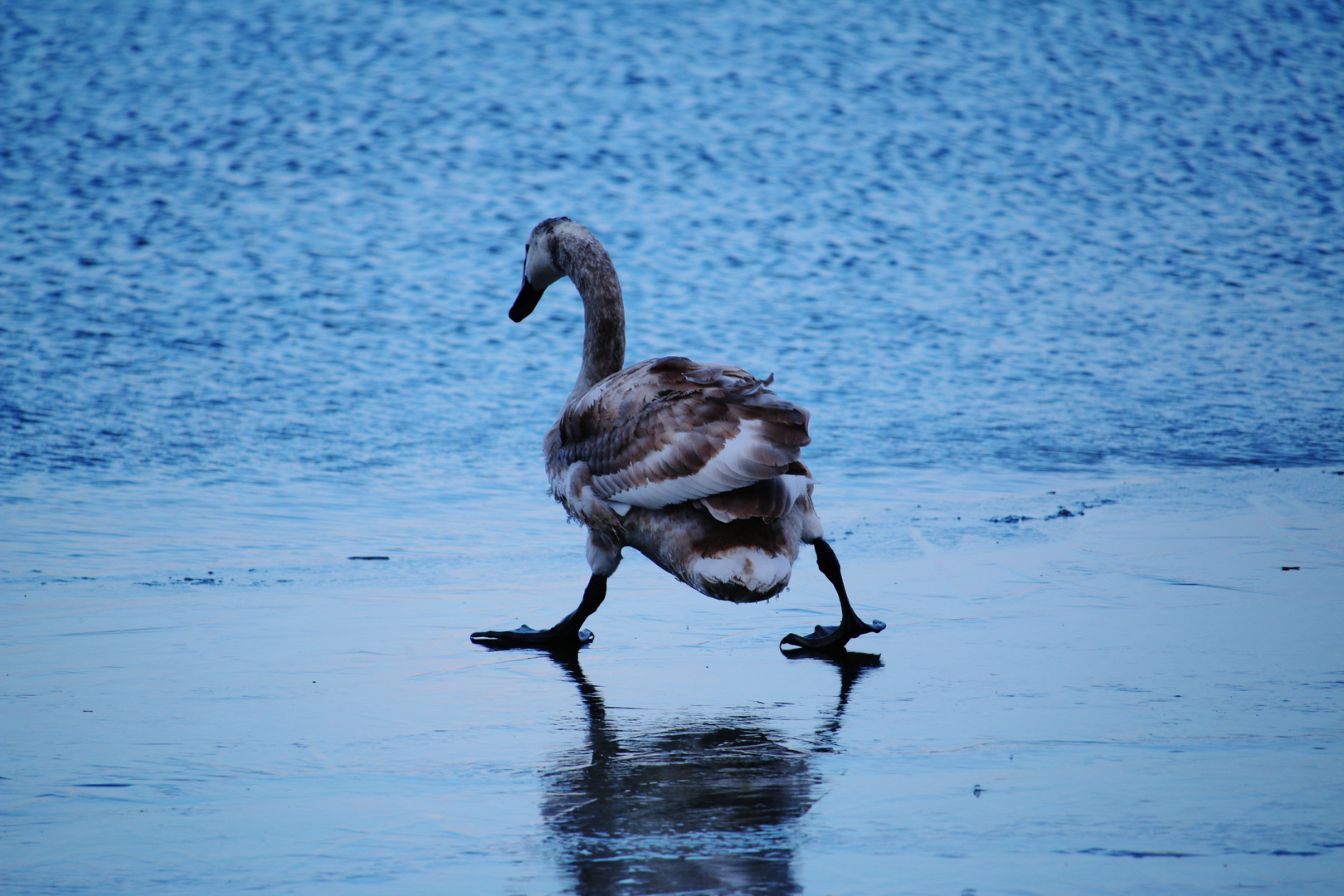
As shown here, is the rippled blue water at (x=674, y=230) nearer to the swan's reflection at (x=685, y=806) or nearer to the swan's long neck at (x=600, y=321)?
the swan's long neck at (x=600, y=321)

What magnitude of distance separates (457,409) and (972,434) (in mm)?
3768

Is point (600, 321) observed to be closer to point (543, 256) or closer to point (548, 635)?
point (543, 256)

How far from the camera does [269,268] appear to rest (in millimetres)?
15453

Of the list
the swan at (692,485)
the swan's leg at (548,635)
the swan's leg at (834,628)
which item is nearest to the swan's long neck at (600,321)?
the swan at (692,485)

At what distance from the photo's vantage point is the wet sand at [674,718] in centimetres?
286

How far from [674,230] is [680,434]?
13.2 m

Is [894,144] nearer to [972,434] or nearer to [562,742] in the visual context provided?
[972,434]

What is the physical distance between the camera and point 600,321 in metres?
6.11

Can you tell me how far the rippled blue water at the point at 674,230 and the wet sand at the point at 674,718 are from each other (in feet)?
8.94

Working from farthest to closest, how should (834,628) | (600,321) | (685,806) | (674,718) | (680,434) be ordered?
1. (600,321)
2. (834,628)
3. (680,434)
4. (674,718)
5. (685,806)

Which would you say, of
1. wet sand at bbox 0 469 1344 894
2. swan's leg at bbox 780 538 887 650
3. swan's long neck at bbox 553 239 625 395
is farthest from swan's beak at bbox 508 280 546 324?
swan's leg at bbox 780 538 887 650

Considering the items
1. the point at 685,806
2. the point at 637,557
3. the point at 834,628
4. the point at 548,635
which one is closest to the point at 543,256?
the point at 637,557

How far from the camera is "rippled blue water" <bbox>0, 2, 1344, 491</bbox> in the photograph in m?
10.2

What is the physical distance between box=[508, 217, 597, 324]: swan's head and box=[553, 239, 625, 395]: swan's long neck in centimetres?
19
